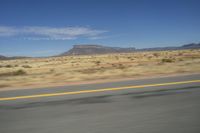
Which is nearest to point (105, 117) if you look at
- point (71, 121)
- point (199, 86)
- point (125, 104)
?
point (71, 121)

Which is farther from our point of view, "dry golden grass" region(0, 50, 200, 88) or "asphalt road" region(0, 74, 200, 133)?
"dry golden grass" region(0, 50, 200, 88)

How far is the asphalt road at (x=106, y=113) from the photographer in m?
3.69

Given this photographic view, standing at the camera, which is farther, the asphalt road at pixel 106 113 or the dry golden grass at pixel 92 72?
the dry golden grass at pixel 92 72

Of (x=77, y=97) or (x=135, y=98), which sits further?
(x=77, y=97)

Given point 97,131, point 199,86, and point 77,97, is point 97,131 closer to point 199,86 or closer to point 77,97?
point 77,97

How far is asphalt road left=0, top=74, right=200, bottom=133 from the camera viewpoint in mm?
3693

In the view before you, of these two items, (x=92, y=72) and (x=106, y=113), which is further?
(x=92, y=72)

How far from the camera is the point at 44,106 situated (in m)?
5.20

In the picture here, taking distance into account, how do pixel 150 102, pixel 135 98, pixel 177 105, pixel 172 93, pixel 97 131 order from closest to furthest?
1. pixel 97 131
2. pixel 177 105
3. pixel 150 102
4. pixel 135 98
5. pixel 172 93

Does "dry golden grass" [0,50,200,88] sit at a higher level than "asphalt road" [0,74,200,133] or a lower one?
lower

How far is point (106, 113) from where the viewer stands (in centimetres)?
445

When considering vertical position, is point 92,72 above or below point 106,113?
below

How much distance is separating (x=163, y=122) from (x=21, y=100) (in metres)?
3.96

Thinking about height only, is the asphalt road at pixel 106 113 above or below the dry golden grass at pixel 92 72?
above
